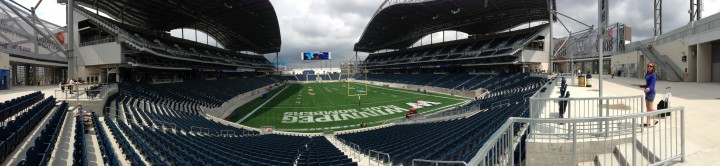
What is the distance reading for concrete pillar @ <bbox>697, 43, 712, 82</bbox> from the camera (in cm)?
2158

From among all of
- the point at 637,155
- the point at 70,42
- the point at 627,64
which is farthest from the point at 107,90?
the point at 627,64

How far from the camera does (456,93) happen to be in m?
42.8

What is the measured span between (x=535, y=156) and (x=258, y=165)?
689 centimetres

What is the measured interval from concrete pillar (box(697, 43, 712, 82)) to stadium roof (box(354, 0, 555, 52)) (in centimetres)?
1834

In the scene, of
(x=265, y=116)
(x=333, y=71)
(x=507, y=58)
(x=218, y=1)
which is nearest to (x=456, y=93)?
(x=507, y=58)

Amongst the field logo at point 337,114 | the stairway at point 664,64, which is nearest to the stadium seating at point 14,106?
the field logo at point 337,114

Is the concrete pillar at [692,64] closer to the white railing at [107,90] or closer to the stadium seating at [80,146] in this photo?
the stadium seating at [80,146]

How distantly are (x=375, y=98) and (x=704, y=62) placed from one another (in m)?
31.8

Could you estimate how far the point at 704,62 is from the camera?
72.1 ft

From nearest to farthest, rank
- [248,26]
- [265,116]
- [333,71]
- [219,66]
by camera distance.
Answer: [265,116], [248,26], [219,66], [333,71]

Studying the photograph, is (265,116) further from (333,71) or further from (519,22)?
(333,71)

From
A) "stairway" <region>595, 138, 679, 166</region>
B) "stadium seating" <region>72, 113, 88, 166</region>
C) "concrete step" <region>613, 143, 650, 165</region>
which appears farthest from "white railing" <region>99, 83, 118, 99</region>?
"concrete step" <region>613, 143, 650, 165</region>

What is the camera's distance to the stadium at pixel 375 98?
6.17 meters

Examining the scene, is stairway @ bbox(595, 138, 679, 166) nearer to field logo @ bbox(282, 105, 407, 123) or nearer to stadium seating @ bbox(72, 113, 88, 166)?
stadium seating @ bbox(72, 113, 88, 166)
